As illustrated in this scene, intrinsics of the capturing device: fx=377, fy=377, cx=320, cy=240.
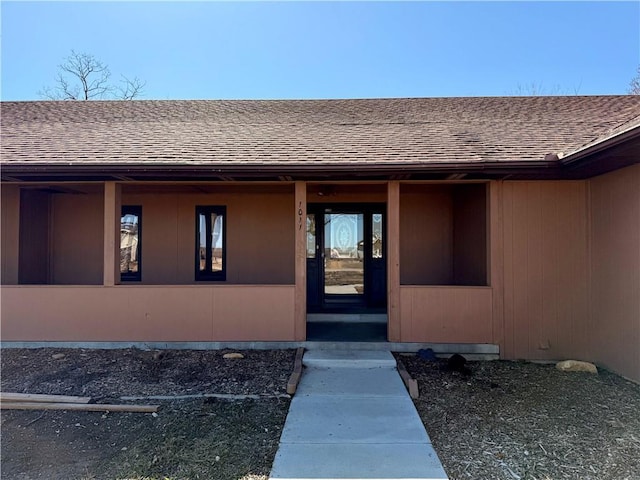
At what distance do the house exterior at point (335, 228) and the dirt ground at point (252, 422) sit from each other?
26.8 inches

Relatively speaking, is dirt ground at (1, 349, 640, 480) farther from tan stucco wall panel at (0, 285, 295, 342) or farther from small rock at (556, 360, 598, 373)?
tan stucco wall panel at (0, 285, 295, 342)

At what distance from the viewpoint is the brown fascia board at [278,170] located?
522 centimetres

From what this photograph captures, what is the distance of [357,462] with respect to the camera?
115 inches

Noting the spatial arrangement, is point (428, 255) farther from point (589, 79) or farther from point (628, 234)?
point (589, 79)

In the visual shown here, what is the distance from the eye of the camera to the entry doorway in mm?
8023

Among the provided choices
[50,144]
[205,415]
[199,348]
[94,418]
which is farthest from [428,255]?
[50,144]

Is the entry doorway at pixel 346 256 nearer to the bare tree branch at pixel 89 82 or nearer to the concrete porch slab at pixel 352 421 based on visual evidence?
the concrete porch slab at pixel 352 421

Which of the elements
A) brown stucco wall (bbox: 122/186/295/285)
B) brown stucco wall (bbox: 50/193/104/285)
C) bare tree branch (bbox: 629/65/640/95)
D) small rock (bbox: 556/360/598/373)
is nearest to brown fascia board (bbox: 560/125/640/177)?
small rock (bbox: 556/360/598/373)

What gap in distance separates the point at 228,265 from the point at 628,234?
669cm

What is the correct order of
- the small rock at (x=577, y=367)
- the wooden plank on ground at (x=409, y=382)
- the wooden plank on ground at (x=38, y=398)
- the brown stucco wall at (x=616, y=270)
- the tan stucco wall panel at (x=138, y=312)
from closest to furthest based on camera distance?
1. the wooden plank on ground at (x=38, y=398)
2. the wooden plank on ground at (x=409, y=382)
3. the brown stucco wall at (x=616, y=270)
4. the small rock at (x=577, y=367)
5. the tan stucco wall panel at (x=138, y=312)

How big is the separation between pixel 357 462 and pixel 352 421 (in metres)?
0.68

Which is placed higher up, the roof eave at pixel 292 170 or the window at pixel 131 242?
the roof eave at pixel 292 170

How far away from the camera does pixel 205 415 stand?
146 inches

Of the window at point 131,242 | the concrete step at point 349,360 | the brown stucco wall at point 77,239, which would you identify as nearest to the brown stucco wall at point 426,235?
the concrete step at point 349,360
